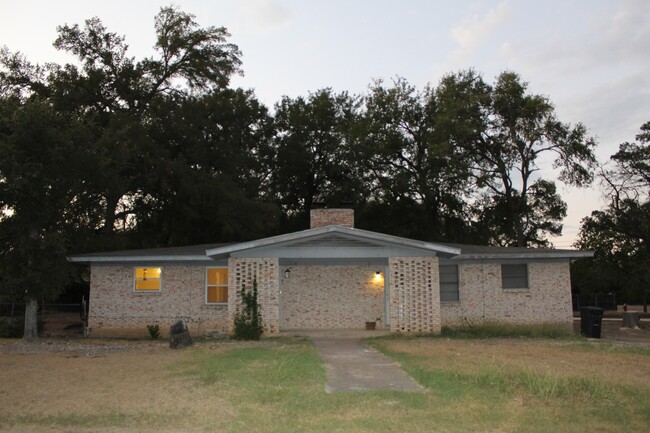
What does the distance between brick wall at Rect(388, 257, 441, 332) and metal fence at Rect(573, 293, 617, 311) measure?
25.7m

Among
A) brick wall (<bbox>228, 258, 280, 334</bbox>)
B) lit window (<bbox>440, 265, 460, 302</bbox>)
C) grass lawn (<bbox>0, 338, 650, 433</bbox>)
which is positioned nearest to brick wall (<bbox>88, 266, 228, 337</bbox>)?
brick wall (<bbox>228, 258, 280, 334</bbox>)

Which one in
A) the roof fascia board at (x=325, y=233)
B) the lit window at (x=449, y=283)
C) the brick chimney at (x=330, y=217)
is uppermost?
the brick chimney at (x=330, y=217)

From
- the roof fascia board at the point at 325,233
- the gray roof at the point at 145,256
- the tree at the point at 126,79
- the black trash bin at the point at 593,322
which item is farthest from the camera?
the tree at the point at 126,79

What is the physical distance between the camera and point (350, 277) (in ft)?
65.7

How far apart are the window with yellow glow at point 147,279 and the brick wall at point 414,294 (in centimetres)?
833

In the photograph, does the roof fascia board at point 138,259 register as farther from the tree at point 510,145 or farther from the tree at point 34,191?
the tree at point 510,145

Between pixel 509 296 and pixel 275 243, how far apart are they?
8756 millimetres

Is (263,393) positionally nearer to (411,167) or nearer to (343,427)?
(343,427)

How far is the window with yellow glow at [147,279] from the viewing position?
751 inches

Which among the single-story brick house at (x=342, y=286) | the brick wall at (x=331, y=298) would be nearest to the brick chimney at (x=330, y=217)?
the single-story brick house at (x=342, y=286)

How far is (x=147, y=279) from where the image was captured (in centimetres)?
1912

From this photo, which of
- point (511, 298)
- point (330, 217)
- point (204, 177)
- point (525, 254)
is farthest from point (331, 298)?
point (204, 177)

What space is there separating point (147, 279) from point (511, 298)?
1313 centimetres

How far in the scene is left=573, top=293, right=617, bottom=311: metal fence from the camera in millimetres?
38531
